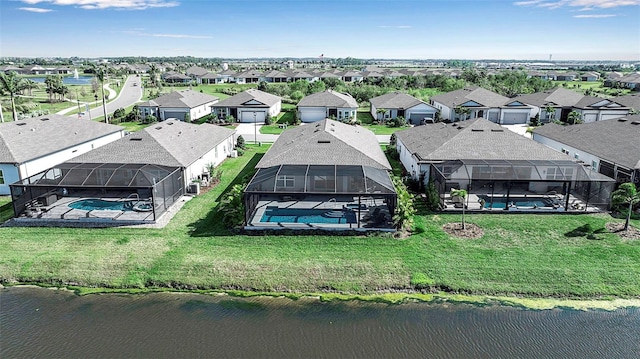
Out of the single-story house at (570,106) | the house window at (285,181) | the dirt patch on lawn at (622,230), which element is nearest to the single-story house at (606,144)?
the dirt patch on lawn at (622,230)

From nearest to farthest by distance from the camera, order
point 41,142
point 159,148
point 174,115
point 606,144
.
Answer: point 159,148, point 41,142, point 606,144, point 174,115

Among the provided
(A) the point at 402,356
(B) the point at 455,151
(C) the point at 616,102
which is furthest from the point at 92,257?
(C) the point at 616,102

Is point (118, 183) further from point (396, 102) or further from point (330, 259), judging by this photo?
point (396, 102)

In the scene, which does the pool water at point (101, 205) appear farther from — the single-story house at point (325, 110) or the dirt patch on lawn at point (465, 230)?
the single-story house at point (325, 110)

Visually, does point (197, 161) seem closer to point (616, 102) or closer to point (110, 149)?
point (110, 149)

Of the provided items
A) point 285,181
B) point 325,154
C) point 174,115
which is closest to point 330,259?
point 285,181

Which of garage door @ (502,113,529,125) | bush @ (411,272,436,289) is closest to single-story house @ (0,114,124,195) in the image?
bush @ (411,272,436,289)
